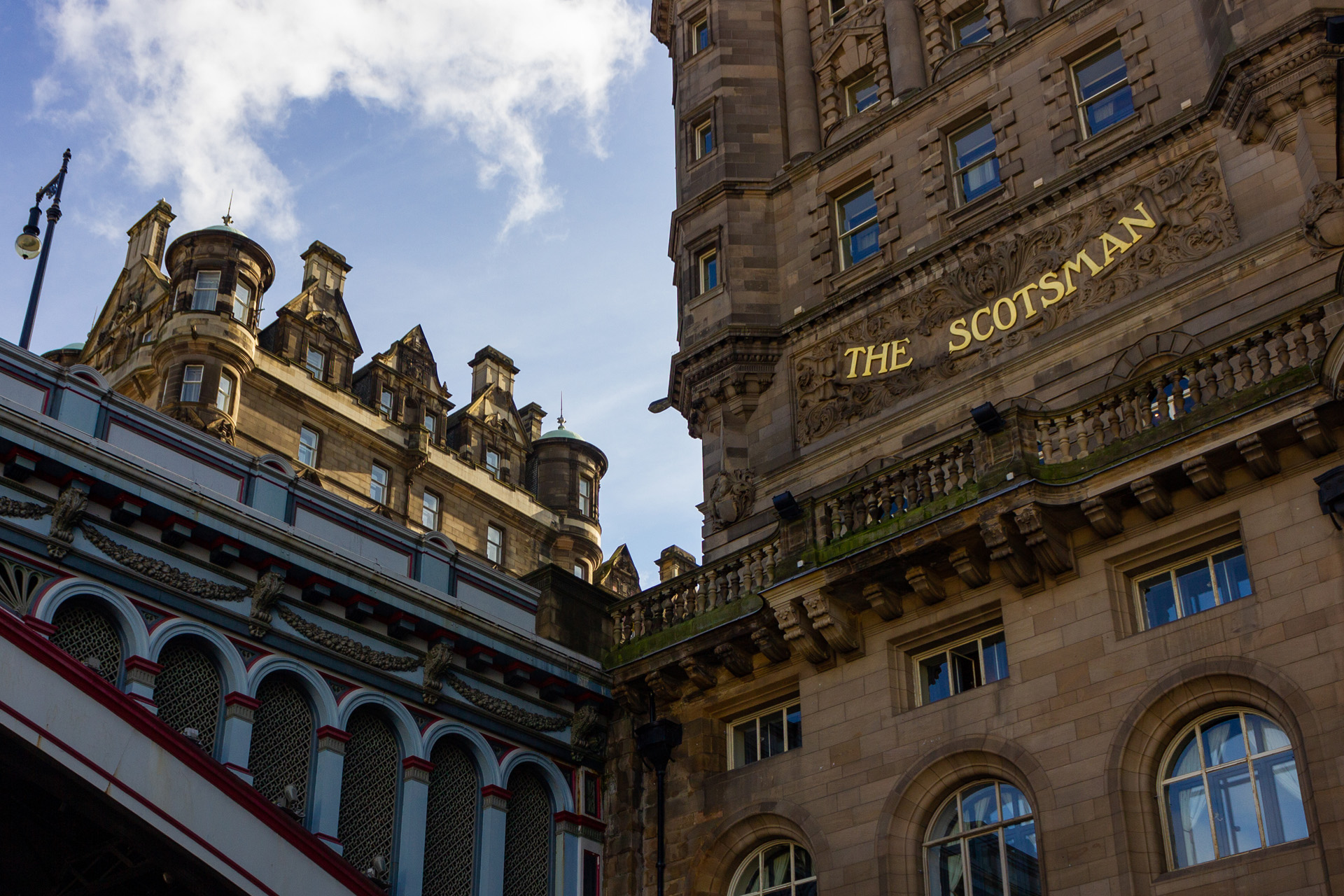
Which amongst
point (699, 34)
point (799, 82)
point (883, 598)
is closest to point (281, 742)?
point (883, 598)

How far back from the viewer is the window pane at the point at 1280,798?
18.1 m

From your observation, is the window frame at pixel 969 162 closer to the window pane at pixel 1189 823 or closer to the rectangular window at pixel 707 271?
the rectangular window at pixel 707 271

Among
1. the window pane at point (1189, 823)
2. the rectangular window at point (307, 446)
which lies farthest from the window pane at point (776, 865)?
the rectangular window at point (307, 446)

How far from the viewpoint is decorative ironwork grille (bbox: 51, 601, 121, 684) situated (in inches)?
770

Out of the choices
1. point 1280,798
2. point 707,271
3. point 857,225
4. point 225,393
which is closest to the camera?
point 1280,798

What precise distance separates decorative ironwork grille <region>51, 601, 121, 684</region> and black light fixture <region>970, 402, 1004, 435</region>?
12029mm

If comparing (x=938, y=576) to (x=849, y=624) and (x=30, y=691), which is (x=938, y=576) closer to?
(x=849, y=624)

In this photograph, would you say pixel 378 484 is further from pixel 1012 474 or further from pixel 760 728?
pixel 1012 474

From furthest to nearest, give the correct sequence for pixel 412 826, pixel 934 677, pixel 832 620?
1. pixel 832 620
2. pixel 934 677
3. pixel 412 826

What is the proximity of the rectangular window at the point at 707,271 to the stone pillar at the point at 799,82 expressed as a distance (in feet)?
8.86

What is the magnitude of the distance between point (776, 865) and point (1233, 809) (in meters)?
7.19

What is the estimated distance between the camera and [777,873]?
23.2 metres

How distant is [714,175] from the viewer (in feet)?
108

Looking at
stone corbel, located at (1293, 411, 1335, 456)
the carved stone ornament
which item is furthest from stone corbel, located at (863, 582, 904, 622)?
stone corbel, located at (1293, 411, 1335, 456)
